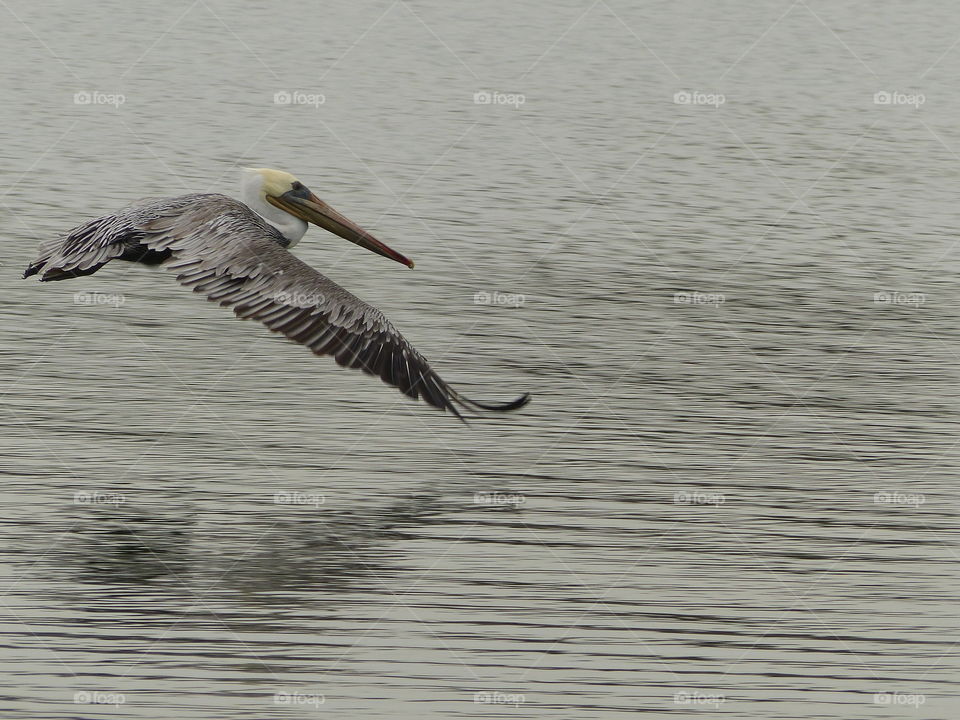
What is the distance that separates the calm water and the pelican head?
2.80ft

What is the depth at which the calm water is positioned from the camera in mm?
6688

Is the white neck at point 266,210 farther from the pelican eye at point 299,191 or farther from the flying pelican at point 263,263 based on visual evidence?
the pelican eye at point 299,191

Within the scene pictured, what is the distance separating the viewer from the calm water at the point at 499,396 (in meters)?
6.69

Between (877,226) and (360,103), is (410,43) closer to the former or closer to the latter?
(360,103)

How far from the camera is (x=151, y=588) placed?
23.1 feet

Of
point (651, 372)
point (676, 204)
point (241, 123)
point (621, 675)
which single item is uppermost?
point (241, 123)

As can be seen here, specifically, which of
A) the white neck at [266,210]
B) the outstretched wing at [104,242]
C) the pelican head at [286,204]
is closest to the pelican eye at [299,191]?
the pelican head at [286,204]

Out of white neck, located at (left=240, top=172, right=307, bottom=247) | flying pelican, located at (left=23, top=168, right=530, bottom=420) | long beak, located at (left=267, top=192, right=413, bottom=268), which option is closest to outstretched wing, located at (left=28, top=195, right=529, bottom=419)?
flying pelican, located at (left=23, top=168, right=530, bottom=420)

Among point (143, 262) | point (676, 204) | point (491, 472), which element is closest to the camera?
point (491, 472)

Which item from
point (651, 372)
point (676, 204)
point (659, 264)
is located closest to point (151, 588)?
point (651, 372)

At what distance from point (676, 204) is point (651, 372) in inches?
178

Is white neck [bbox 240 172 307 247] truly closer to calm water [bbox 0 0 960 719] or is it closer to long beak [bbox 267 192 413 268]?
long beak [bbox 267 192 413 268]

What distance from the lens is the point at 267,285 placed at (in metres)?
8.38

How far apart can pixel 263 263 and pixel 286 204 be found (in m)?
1.62
